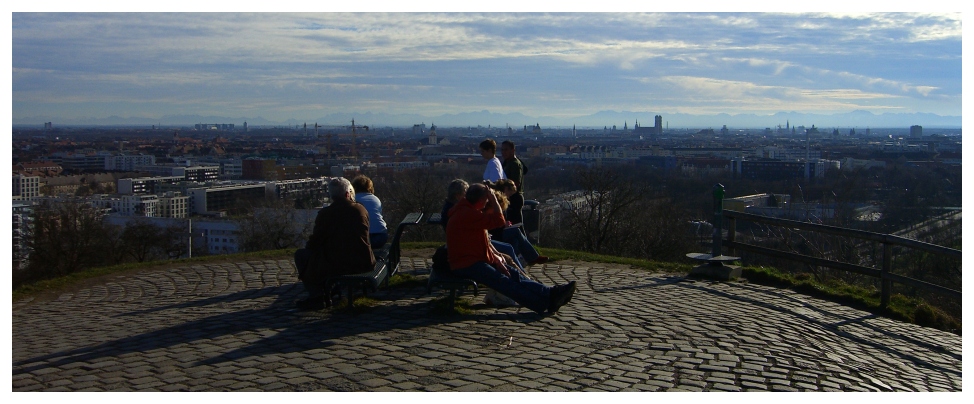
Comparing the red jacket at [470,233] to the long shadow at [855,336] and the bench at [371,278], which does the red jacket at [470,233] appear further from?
Result: the long shadow at [855,336]

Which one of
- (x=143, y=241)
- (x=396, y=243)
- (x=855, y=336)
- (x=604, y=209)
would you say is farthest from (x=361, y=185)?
(x=604, y=209)

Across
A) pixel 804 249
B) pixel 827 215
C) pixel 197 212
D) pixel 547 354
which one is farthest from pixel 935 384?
pixel 197 212

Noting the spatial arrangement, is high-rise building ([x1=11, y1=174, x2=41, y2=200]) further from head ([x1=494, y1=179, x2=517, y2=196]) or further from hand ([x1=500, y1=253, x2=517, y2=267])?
hand ([x1=500, y1=253, x2=517, y2=267])

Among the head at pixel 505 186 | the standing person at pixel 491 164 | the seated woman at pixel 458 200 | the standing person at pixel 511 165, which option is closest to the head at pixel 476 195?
the seated woman at pixel 458 200

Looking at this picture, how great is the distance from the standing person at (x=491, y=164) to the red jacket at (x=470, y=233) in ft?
7.89

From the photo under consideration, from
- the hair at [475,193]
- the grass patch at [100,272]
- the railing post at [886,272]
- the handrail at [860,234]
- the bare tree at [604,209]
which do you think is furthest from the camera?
the bare tree at [604,209]

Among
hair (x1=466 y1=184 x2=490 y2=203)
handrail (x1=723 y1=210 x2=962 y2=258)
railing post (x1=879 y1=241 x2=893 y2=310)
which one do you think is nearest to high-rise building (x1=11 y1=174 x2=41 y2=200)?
hair (x1=466 y1=184 x2=490 y2=203)

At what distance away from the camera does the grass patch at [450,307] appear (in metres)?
6.87

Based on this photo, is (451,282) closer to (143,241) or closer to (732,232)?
(732,232)

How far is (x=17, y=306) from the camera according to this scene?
7945 millimetres

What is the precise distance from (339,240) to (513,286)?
5.62ft

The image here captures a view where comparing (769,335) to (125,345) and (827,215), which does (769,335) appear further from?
(827,215)

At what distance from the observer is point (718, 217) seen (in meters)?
9.37

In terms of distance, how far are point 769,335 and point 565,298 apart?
6.03 feet
